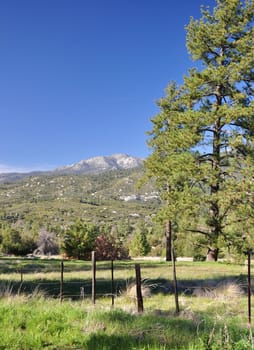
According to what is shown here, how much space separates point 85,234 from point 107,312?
28.2 meters

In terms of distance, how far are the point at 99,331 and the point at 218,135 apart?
51.5 ft

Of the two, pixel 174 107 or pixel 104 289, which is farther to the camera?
pixel 174 107

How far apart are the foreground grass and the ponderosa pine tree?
12.3 meters

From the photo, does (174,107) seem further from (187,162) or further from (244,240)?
(244,240)

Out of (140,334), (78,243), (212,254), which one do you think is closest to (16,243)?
(78,243)

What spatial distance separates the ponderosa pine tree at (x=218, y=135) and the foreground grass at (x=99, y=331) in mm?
12322

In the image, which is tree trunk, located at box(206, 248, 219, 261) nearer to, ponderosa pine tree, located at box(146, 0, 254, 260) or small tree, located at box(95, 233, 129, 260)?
ponderosa pine tree, located at box(146, 0, 254, 260)

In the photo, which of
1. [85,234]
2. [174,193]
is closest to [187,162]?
[174,193]

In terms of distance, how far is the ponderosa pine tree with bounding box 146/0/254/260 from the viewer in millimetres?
17312

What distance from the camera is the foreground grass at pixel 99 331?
3850 mm

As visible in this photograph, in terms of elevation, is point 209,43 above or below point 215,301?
above

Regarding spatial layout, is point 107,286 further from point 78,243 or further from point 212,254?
point 78,243

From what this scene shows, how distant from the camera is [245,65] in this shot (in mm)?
17438

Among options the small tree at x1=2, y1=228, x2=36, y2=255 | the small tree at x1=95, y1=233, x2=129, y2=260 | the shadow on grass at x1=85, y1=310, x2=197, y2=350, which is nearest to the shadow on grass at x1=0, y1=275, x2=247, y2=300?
the shadow on grass at x1=85, y1=310, x2=197, y2=350
